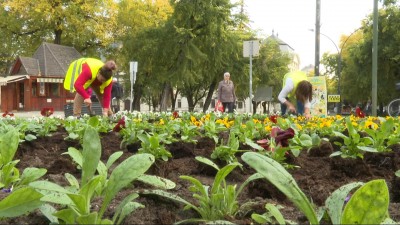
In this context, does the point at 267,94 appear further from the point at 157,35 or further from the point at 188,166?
the point at 188,166

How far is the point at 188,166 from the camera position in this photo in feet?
11.5

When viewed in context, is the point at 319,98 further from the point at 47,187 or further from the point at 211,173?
the point at 47,187

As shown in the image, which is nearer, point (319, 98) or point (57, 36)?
point (319, 98)

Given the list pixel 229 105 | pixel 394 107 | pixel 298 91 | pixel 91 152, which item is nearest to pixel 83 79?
pixel 298 91

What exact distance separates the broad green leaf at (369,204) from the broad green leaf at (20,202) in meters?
0.87

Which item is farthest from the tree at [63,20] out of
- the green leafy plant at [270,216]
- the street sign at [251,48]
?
the green leafy plant at [270,216]

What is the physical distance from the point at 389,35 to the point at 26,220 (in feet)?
108

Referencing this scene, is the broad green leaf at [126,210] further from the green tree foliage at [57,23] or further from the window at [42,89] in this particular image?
the window at [42,89]

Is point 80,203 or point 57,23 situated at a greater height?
point 57,23

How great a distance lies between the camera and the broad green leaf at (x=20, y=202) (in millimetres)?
1385

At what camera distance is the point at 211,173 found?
3305 millimetres

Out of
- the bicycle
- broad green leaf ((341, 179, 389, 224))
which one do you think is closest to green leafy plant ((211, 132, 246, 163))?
broad green leaf ((341, 179, 389, 224))

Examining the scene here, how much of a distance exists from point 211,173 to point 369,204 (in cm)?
217

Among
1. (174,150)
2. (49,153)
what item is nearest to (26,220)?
(174,150)
